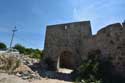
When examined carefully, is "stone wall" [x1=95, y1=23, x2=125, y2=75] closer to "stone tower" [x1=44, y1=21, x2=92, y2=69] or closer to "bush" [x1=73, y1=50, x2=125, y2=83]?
"bush" [x1=73, y1=50, x2=125, y2=83]

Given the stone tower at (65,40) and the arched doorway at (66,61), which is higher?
the stone tower at (65,40)

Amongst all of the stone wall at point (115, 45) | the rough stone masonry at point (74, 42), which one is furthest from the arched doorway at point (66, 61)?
the stone wall at point (115, 45)

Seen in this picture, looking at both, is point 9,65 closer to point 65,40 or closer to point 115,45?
point 115,45

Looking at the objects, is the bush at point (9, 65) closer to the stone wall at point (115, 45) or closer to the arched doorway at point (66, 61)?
the stone wall at point (115, 45)

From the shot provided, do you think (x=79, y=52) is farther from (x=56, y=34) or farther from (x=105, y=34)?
(x=105, y=34)

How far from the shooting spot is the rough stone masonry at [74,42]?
9.50 meters

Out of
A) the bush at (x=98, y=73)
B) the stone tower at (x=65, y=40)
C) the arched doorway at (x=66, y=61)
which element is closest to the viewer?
the bush at (x=98, y=73)

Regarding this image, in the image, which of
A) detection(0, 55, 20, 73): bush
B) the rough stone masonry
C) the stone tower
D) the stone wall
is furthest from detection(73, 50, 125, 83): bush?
the stone tower

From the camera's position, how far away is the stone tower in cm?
1357

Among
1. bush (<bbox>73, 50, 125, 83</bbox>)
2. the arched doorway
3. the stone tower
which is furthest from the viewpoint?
the arched doorway

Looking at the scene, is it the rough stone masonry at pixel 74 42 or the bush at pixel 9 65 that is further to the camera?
the rough stone masonry at pixel 74 42

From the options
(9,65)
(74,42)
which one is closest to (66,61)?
(74,42)

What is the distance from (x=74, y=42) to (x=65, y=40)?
33.9 inches

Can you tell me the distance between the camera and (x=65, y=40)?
46.9ft
